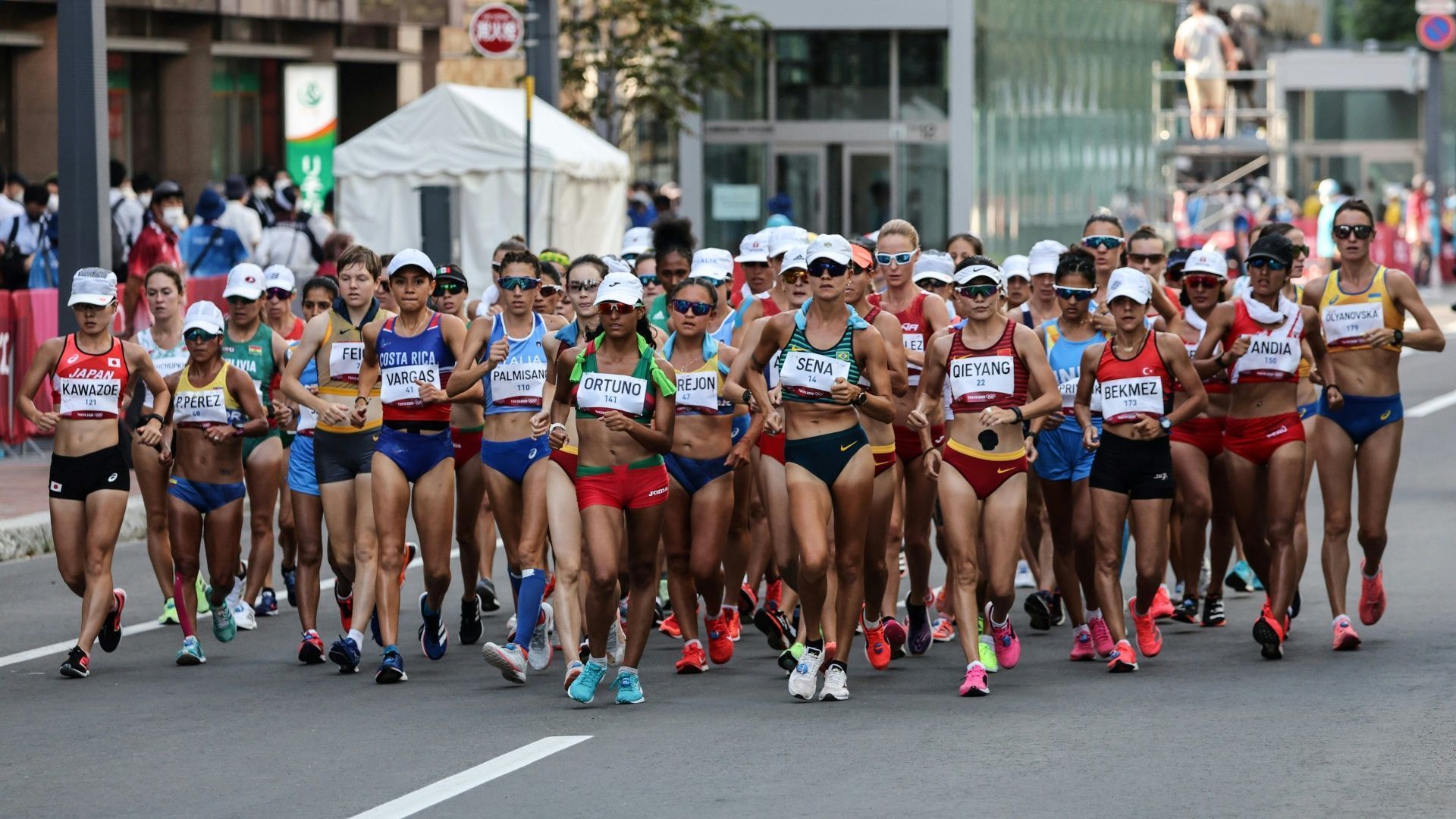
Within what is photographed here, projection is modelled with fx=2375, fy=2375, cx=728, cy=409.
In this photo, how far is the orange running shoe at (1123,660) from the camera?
1101cm

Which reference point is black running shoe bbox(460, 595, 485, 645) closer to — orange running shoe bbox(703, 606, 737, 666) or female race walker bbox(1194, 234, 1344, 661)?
orange running shoe bbox(703, 606, 737, 666)

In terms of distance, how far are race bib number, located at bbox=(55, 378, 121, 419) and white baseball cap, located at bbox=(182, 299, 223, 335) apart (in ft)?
1.86

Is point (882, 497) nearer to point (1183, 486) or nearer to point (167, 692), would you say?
point (1183, 486)

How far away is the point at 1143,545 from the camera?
11.3 m

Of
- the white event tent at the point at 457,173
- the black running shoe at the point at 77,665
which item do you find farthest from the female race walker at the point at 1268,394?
the white event tent at the point at 457,173

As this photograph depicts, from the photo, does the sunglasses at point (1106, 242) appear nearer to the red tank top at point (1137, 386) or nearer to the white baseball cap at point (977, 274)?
the red tank top at point (1137, 386)

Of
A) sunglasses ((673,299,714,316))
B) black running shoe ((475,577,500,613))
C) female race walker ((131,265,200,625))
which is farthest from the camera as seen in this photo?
black running shoe ((475,577,500,613))

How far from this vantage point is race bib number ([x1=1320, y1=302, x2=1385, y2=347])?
12070 millimetres

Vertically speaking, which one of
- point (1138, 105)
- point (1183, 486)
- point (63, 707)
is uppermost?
point (1138, 105)

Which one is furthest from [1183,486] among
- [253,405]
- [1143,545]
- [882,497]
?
[253,405]

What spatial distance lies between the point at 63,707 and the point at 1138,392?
16.9 ft

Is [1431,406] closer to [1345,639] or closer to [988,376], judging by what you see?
[1345,639]

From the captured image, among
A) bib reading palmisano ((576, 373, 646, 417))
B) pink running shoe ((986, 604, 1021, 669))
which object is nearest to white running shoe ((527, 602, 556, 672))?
bib reading palmisano ((576, 373, 646, 417))

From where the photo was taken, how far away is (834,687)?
10.4 m
